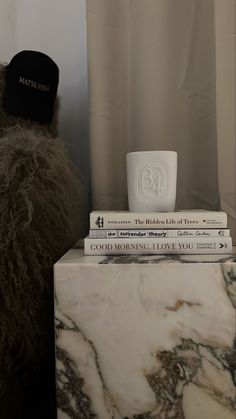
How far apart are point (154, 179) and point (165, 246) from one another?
17cm

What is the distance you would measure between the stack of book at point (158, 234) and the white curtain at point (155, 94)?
0.33 metres

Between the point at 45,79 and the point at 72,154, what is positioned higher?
the point at 45,79

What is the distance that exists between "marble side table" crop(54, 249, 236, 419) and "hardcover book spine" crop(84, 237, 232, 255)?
0.19 ft

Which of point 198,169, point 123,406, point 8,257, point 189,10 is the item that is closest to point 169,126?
point 198,169

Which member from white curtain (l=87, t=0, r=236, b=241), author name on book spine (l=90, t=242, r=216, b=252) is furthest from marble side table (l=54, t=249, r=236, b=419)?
white curtain (l=87, t=0, r=236, b=241)

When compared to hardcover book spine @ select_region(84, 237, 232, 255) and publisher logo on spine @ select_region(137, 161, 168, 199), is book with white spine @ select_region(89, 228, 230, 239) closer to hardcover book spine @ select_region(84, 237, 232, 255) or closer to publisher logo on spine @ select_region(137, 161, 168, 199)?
hardcover book spine @ select_region(84, 237, 232, 255)

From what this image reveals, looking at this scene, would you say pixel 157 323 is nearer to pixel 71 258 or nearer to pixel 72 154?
pixel 71 258

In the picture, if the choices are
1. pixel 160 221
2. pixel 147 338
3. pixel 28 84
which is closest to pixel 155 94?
pixel 28 84

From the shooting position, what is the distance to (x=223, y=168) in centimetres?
105

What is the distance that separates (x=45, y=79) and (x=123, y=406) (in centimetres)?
77

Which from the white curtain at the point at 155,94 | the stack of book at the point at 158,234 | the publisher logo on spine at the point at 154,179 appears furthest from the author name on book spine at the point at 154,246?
the white curtain at the point at 155,94

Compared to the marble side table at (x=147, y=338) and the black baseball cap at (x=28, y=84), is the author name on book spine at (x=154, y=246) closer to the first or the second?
the marble side table at (x=147, y=338)

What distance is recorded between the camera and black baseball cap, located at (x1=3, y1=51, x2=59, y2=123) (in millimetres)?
995

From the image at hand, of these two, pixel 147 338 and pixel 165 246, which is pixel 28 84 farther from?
pixel 147 338
